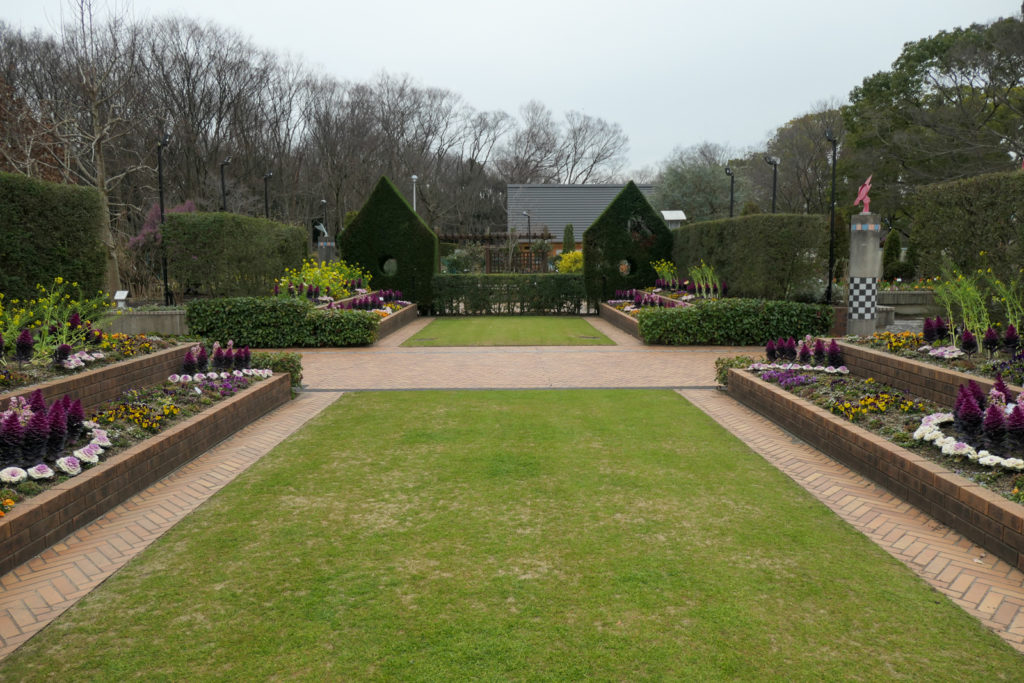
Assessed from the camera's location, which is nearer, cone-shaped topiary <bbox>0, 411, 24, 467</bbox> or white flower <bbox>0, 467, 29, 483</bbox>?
white flower <bbox>0, 467, 29, 483</bbox>

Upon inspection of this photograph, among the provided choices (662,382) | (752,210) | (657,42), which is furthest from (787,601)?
(752,210)

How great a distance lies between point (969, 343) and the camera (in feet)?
21.4

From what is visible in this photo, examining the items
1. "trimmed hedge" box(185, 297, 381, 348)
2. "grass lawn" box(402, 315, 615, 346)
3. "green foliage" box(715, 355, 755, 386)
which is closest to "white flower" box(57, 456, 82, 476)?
"green foliage" box(715, 355, 755, 386)

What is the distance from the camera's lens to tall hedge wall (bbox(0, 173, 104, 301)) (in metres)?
6.74

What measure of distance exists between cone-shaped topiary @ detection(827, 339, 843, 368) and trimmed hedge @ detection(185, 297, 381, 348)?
877 centimetres

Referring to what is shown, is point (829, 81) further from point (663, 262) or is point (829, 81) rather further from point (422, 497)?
point (422, 497)

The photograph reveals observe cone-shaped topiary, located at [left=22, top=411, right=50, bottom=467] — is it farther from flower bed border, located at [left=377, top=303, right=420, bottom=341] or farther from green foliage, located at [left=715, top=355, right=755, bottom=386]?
flower bed border, located at [left=377, top=303, right=420, bottom=341]

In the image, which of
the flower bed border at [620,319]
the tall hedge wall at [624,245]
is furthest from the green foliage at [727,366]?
the tall hedge wall at [624,245]

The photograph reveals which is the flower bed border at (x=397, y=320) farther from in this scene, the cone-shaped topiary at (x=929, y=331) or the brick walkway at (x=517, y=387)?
the cone-shaped topiary at (x=929, y=331)

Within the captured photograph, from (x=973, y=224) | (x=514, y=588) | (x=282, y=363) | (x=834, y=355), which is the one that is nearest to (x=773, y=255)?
(x=973, y=224)

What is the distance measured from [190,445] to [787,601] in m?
4.91

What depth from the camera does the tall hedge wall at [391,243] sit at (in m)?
19.7

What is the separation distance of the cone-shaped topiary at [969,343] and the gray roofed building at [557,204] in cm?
4049

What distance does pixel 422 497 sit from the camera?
15.1 feet
